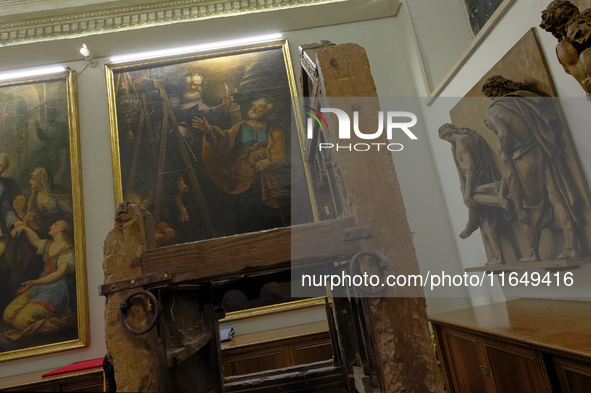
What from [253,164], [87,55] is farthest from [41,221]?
[253,164]

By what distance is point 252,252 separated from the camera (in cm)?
107

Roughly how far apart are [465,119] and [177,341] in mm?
3462

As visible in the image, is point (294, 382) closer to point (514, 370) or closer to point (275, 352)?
point (514, 370)

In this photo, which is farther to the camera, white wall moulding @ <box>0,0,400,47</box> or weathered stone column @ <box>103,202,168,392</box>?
white wall moulding @ <box>0,0,400,47</box>

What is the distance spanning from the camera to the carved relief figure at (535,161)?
252cm

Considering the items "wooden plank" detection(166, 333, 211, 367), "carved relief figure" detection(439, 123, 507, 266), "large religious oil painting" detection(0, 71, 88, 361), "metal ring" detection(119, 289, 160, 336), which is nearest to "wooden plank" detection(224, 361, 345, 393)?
"wooden plank" detection(166, 333, 211, 367)

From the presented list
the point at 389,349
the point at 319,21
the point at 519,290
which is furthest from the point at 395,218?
the point at 319,21

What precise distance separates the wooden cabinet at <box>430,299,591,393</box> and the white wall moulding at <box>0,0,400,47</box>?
4306 mm

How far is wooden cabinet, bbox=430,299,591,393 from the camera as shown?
182 cm

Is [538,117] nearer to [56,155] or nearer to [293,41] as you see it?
[293,41]

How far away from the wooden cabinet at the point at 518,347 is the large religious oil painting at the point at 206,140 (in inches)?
94.1

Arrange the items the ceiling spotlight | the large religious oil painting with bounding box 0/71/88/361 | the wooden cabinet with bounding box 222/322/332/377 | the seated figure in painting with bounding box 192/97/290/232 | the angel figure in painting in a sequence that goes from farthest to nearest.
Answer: the ceiling spotlight, the seated figure in painting with bounding box 192/97/290/232, the angel figure in painting, the large religious oil painting with bounding box 0/71/88/361, the wooden cabinet with bounding box 222/322/332/377

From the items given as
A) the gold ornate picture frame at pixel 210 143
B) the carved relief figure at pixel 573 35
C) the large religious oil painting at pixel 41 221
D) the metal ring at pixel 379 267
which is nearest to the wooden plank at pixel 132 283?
the metal ring at pixel 379 267

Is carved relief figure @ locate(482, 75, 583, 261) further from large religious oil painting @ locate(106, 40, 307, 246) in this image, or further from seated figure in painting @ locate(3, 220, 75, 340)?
seated figure in painting @ locate(3, 220, 75, 340)
